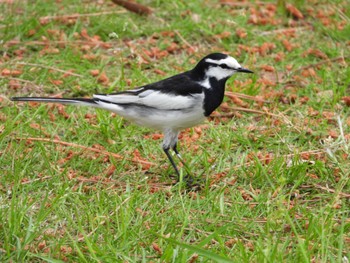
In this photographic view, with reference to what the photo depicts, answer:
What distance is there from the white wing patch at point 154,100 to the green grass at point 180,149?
0.47m

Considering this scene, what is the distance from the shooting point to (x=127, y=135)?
6.31 meters

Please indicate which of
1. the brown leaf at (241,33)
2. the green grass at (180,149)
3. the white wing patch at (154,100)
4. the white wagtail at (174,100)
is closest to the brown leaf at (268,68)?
the green grass at (180,149)

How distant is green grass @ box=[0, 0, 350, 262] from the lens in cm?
456

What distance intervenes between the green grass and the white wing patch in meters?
0.47

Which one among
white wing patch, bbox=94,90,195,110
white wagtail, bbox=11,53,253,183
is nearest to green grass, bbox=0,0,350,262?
white wagtail, bbox=11,53,253,183

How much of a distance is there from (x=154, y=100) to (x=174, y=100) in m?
0.16

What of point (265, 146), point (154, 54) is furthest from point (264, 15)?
point (265, 146)

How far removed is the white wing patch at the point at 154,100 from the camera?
559cm

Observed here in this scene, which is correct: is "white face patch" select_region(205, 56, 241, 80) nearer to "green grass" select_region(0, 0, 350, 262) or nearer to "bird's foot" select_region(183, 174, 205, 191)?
"green grass" select_region(0, 0, 350, 262)

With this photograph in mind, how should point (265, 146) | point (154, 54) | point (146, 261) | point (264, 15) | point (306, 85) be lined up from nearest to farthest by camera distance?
point (146, 261)
point (265, 146)
point (306, 85)
point (154, 54)
point (264, 15)

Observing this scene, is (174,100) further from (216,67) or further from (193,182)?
(193,182)

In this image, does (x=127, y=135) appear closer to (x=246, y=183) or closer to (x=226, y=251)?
(x=246, y=183)

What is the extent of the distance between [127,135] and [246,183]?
4.02 ft

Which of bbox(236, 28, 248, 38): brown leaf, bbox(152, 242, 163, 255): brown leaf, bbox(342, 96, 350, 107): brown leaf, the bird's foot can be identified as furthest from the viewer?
bbox(236, 28, 248, 38): brown leaf
